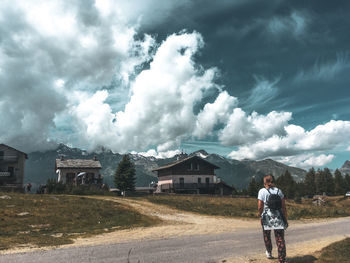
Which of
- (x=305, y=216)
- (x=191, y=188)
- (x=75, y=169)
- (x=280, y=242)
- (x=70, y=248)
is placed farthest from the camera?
(x=75, y=169)

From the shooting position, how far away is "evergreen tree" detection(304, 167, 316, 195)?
3936 inches

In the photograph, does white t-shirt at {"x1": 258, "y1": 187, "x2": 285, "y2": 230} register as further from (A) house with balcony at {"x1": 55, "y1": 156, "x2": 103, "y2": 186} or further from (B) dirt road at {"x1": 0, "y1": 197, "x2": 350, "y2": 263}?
(A) house with balcony at {"x1": 55, "y1": 156, "x2": 103, "y2": 186}

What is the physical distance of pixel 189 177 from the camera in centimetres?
5856

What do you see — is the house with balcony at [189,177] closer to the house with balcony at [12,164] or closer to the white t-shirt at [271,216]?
the house with balcony at [12,164]

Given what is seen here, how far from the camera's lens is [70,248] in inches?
408

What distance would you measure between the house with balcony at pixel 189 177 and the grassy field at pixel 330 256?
1849 inches

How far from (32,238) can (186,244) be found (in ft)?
22.9

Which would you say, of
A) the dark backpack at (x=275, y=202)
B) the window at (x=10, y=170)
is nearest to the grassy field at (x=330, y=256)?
the dark backpack at (x=275, y=202)

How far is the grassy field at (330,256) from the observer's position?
8211mm

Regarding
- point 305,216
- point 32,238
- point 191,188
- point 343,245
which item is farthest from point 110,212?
point 191,188

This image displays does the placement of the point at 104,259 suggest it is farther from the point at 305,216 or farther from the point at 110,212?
the point at 305,216

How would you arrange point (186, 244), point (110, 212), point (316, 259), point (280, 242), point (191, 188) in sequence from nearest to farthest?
point (280, 242), point (316, 259), point (186, 244), point (110, 212), point (191, 188)

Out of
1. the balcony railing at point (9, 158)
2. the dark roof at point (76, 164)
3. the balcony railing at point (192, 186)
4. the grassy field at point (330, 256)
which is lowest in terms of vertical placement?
the grassy field at point (330, 256)

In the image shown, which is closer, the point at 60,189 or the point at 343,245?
the point at 343,245
